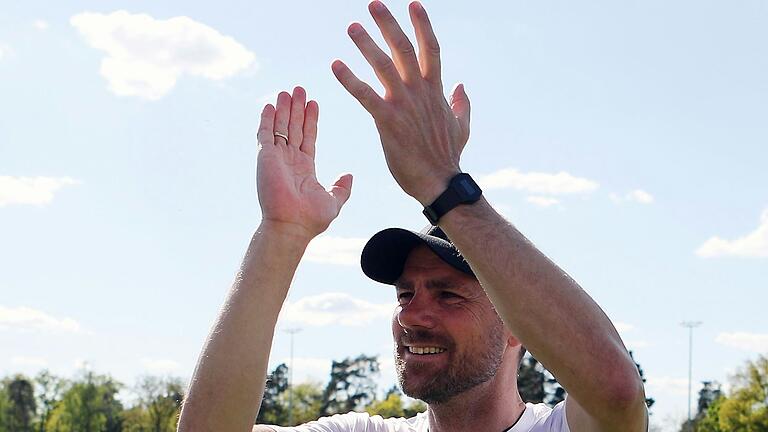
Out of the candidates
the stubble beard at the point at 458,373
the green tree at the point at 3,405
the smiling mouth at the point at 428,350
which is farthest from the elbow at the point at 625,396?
the green tree at the point at 3,405

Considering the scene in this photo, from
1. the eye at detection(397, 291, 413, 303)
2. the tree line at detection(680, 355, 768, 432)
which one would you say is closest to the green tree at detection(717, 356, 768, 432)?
the tree line at detection(680, 355, 768, 432)

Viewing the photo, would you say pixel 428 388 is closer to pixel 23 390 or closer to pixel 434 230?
pixel 434 230

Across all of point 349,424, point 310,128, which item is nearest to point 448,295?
point 349,424

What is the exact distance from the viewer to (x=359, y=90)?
3.12 m

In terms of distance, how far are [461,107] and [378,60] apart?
0.43m

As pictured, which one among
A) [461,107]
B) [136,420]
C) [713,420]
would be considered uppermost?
[713,420]

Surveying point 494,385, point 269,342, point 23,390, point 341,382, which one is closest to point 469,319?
point 494,385

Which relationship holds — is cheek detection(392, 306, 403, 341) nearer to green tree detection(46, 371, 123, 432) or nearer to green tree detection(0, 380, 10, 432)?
green tree detection(46, 371, 123, 432)

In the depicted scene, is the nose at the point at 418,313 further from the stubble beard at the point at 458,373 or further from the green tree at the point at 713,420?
the green tree at the point at 713,420

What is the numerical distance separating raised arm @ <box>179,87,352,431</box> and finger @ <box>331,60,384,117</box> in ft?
1.65

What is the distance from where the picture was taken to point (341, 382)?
98.7 metres

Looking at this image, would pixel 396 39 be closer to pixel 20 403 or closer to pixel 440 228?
pixel 440 228

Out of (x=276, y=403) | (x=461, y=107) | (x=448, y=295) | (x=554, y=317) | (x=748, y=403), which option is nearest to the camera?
(x=554, y=317)

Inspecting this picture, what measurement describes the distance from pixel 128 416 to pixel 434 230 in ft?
290
